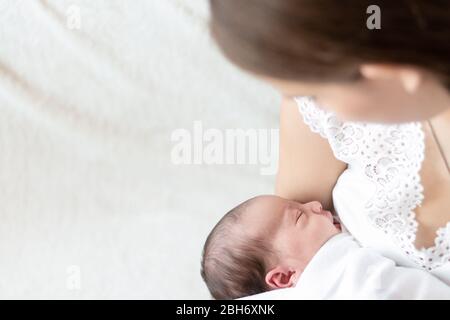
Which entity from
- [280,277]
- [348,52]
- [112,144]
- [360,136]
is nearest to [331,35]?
[348,52]

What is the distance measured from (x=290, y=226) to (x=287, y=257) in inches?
2.0

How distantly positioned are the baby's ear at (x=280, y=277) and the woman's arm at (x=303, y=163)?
0.50 ft

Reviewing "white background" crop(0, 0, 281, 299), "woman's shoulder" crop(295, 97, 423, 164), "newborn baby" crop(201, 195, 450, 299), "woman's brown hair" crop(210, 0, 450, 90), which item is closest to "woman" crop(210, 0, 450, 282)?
"woman's brown hair" crop(210, 0, 450, 90)

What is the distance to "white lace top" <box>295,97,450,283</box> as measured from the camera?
84 cm

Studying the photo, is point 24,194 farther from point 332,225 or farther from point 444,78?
point 444,78

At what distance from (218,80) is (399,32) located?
767 millimetres

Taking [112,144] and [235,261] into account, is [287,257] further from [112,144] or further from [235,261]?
[112,144]

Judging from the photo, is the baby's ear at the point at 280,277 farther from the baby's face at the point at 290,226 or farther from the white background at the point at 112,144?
the white background at the point at 112,144

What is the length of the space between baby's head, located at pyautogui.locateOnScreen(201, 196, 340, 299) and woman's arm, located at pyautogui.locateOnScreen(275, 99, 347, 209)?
6 centimetres

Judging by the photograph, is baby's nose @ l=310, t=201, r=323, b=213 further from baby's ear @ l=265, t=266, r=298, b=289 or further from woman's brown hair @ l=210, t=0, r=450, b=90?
woman's brown hair @ l=210, t=0, r=450, b=90

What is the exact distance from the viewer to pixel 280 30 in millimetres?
476

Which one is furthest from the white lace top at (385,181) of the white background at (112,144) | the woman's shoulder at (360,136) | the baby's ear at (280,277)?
the white background at (112,144)

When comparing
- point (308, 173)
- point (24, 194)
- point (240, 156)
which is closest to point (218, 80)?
point (240, 156)

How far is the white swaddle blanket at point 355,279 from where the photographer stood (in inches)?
33.0
